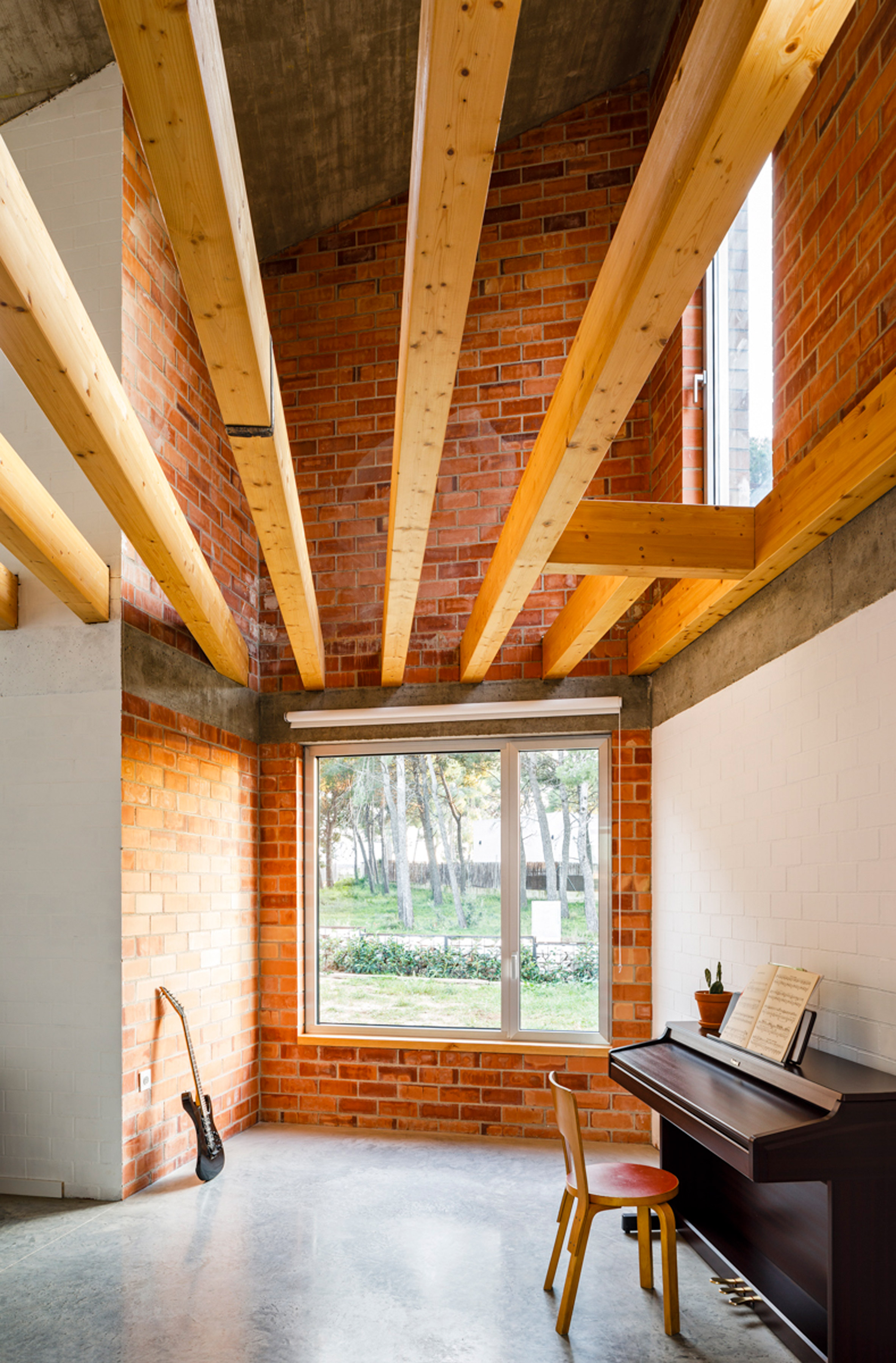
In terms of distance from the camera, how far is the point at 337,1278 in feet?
12.5

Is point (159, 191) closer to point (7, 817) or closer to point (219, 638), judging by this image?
point (219, 638)

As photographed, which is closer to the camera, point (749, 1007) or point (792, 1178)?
point (792, 1178)

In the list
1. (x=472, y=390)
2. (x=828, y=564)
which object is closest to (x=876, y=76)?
(x=828, y=564)

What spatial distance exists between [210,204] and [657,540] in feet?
6.65

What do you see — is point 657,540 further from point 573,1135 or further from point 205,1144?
point 205,1144

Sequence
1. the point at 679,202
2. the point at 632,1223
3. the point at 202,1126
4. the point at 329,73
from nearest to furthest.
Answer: the point at 679,202 → the point at 632,1223 → the point at 202,1126 → the point at 329,73

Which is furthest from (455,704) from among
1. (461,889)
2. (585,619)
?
(585,619)

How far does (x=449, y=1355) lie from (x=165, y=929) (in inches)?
95.7

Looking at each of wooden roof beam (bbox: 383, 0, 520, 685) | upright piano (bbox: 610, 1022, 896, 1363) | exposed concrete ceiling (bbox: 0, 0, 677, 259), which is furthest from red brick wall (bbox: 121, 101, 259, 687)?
upright piano (bbox: 610, 1022, 896, 1363)

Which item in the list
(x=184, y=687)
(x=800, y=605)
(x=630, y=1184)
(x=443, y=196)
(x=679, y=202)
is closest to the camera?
(x=679, y=202)

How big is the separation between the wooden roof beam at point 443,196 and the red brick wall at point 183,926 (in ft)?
7.60

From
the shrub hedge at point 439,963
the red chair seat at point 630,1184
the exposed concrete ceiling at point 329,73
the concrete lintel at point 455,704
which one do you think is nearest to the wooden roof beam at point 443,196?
the red chair seat at point 630,1184

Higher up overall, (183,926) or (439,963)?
(183,926)

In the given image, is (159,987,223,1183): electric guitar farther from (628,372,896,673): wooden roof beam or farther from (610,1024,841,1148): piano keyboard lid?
(628,372,896,673): wooden roof beam
